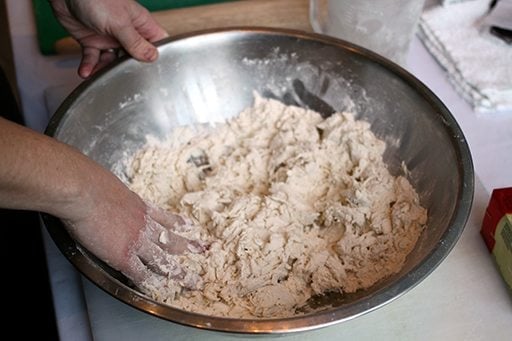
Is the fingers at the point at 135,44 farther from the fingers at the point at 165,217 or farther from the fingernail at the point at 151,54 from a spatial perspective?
the fingers at the point at 165,217

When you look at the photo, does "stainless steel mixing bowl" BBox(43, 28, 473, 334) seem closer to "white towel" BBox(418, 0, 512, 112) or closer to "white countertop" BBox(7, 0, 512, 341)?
"white countertop" BBox(7, 0, 512, 341)

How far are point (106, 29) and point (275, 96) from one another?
0.35 meters

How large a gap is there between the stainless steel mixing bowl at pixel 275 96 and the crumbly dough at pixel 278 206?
3 centimetres

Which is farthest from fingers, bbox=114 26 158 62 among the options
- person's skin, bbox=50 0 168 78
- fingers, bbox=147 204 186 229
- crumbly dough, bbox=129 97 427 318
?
fingers, bbox=147 204 186 229

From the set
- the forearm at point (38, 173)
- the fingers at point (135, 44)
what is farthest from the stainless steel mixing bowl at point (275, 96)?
the forearm at point (38, 173)

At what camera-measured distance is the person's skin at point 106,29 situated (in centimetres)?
102

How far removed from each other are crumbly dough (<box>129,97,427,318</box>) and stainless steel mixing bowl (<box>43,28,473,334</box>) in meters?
0.03

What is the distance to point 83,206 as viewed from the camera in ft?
2.22

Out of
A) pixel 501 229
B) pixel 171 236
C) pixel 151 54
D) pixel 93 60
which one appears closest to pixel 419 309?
pixel 501 229

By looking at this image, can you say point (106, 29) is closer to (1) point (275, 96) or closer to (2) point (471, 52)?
(1) point (275, 96)

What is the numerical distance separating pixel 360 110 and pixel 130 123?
447 millimetres

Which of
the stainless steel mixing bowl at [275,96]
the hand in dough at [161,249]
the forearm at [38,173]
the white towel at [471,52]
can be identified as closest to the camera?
the forearm at [38,173]

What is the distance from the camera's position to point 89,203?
26.8 inches

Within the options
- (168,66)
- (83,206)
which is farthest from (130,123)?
(83,206)
